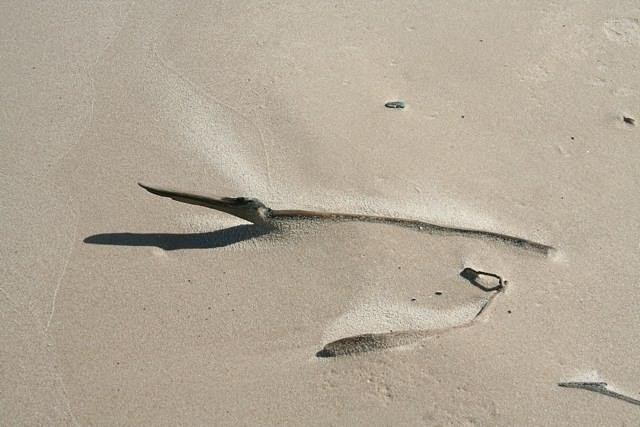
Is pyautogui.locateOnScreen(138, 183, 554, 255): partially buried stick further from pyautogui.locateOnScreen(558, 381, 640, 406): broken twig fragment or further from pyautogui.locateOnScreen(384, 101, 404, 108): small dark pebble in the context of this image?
pyautogui.locateOnScreen(384, 101, 404, 108): small dark pebble

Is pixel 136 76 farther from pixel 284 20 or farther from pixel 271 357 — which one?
pixel 271 357

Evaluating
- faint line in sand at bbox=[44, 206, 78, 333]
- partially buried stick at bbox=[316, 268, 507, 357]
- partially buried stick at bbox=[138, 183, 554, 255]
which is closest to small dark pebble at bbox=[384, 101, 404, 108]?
partially buried stick at bbox=[138, 183, 554, 255]

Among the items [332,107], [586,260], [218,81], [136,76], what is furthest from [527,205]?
[136,76]

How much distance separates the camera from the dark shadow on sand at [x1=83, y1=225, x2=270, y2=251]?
2.82m

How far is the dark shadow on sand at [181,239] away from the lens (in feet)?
9.27

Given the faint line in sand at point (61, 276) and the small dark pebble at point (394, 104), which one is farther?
the small dark pebble at point (394, 104)

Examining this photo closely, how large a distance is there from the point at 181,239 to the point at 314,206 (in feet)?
1.74

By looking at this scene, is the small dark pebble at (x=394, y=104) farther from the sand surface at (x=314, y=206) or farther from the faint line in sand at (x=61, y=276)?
the faint line in sand at (x=61, y=276)

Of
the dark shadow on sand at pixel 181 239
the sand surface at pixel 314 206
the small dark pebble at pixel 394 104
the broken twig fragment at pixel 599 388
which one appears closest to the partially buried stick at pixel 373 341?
the sand surface at pixel 314 206

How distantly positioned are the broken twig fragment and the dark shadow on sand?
1.23 m

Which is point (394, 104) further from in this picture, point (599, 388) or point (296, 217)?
point (599, 388)

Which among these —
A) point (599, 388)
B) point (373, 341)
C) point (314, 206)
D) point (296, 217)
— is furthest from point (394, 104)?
point (599, 388)

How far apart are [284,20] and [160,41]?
64 cm

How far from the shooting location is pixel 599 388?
2383 mm
